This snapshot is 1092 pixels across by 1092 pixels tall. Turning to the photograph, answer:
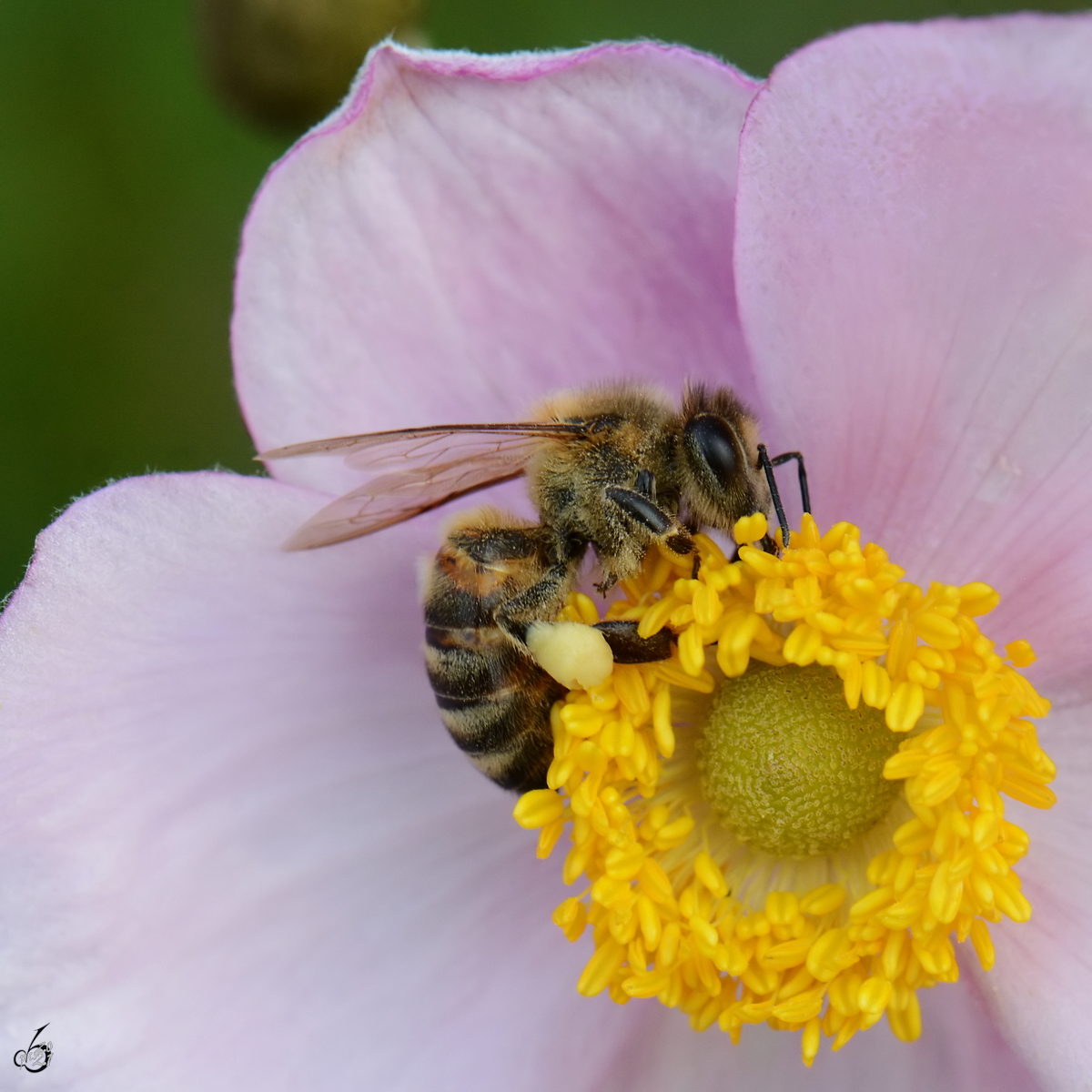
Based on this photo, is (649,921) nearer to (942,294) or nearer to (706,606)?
(706,606)

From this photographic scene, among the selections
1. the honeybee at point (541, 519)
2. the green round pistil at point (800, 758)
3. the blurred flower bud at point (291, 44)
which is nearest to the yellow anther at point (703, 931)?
the green round pistil at point (800, 758)

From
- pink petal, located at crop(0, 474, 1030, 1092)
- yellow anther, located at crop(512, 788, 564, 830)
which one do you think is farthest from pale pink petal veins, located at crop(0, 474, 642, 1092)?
yellow anther, located at crop(512, 788, 564, 830)

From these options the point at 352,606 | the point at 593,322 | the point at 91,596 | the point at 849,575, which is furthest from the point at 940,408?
the point at 91,596

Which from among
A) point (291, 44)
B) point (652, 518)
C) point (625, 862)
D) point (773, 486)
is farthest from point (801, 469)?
point (291, 44)

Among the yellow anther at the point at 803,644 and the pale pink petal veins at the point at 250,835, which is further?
the pale pink petal veins at the point at 250,835

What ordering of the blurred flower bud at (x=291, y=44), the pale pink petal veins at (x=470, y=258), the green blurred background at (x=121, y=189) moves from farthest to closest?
the green blurred background at (x=121, y=189), the blurred flower bud at (x=291, y=44), the pale pink petal veins at (x=470, y=258)

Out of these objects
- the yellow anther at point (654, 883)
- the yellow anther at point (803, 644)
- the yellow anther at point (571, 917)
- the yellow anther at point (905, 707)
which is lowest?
the yellow anther at point (571, 917)

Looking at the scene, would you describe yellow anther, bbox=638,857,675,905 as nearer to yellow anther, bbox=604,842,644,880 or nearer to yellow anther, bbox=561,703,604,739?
yellow anther, bbox=604,842,644,880

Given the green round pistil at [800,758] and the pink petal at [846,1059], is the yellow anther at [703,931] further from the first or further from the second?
the pink petal at [846,1059]
